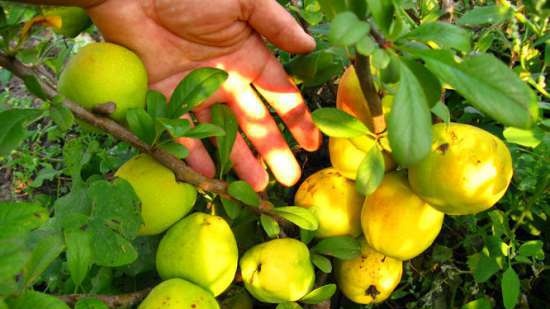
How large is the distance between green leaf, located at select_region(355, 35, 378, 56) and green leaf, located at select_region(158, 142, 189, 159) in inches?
16.1

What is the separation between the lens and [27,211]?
728mm

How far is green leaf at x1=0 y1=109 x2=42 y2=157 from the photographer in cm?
93

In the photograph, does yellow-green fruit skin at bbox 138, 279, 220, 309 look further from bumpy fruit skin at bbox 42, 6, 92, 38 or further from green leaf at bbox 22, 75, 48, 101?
bumpy fruit skin at bbox 42, 6, 92, 38

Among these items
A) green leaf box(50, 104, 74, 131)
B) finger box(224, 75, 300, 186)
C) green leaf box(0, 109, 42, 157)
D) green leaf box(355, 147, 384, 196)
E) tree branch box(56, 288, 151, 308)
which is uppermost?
green leaf box(50, 104, 74, 131)

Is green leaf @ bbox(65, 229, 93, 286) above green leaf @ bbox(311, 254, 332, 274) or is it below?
Result: above

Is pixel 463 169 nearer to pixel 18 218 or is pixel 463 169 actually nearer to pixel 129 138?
pixel 129 138

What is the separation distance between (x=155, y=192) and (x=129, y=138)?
A: 12 cm

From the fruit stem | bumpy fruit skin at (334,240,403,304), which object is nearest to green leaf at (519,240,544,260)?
bumpy fruit skin at (334,240,403,304)

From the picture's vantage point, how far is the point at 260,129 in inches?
49.9

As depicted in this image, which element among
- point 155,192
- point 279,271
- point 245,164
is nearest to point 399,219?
point 279,271

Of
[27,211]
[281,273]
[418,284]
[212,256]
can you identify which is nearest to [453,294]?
[418,284]

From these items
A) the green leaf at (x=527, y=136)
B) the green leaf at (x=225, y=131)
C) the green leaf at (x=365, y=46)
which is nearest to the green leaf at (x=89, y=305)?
the green leaf at (x=225, y=131)

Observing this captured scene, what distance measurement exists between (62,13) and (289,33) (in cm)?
45

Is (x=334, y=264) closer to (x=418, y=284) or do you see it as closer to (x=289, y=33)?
(x=418, y=284)
